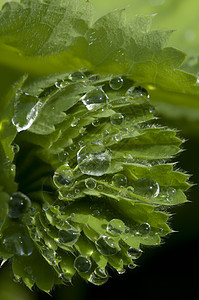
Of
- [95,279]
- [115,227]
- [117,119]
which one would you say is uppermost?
[117,119]

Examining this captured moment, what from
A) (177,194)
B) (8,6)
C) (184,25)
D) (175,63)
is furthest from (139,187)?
(184,25)

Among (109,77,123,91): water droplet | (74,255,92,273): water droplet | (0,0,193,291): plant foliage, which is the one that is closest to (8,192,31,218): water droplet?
(0,0,193,291): plant foliage

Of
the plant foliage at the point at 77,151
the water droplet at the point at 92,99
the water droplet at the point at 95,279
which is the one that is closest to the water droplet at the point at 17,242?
the plant foliage at the point at 77,151

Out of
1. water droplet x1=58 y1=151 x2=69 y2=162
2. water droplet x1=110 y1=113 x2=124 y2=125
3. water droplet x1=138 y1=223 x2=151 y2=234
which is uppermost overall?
water droplet x1=110 y1=113 x2=124 y2=125

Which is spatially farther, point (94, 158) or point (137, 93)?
point (137, 93)

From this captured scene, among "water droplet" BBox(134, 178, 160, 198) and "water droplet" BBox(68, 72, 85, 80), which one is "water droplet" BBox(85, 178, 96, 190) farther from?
"water droplet" BBox(68, 72, 85, 80)

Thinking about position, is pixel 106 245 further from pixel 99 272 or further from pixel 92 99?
pixel 92 99

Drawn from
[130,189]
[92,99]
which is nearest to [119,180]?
[130,189]
